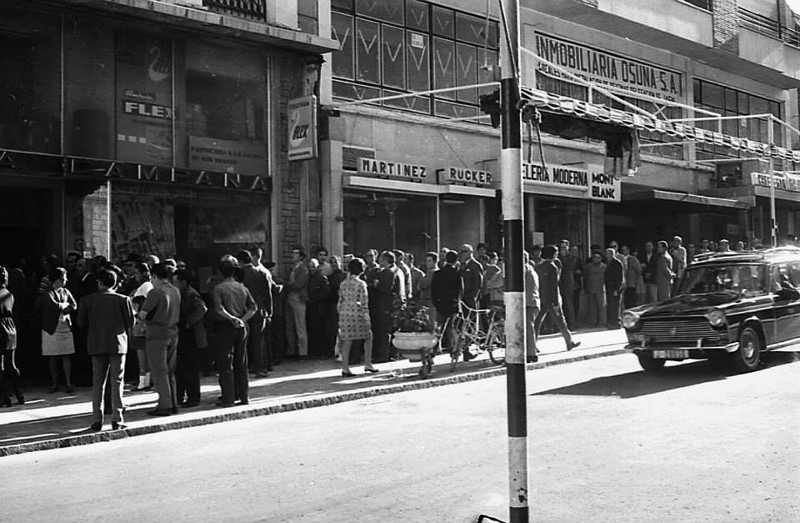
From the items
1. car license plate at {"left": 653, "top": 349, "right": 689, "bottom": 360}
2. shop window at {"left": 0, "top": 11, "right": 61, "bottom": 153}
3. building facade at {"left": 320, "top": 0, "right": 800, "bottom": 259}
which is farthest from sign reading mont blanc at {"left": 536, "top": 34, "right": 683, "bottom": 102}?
shop window at {"left": 0, "top": 11, "right": 61, "bottom": 153}

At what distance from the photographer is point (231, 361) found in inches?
443

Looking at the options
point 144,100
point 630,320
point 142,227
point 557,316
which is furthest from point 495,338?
point 144,100

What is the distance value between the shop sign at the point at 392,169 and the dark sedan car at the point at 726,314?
6.90 meters

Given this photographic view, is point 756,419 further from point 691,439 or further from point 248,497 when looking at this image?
point 248,497

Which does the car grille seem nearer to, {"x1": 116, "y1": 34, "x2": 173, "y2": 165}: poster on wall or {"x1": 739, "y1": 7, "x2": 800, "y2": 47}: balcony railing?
{"x1": 116, "y1": 34, "x2": 173, "y2": 165}: poster on wall

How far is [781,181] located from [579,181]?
33.1 ft

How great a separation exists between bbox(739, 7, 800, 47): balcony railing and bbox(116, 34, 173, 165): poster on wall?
858 inches

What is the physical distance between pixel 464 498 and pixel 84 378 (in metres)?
Result: 8.28

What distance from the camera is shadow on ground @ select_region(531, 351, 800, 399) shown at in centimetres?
Result: 1159

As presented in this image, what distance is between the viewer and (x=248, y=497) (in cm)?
659

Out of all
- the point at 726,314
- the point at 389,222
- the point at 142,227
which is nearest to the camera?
the point at 726,314

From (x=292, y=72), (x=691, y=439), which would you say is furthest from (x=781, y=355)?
(x=292, y=72)

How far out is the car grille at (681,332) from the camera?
1249cm

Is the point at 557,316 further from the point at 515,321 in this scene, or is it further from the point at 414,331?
the point at 515,321
